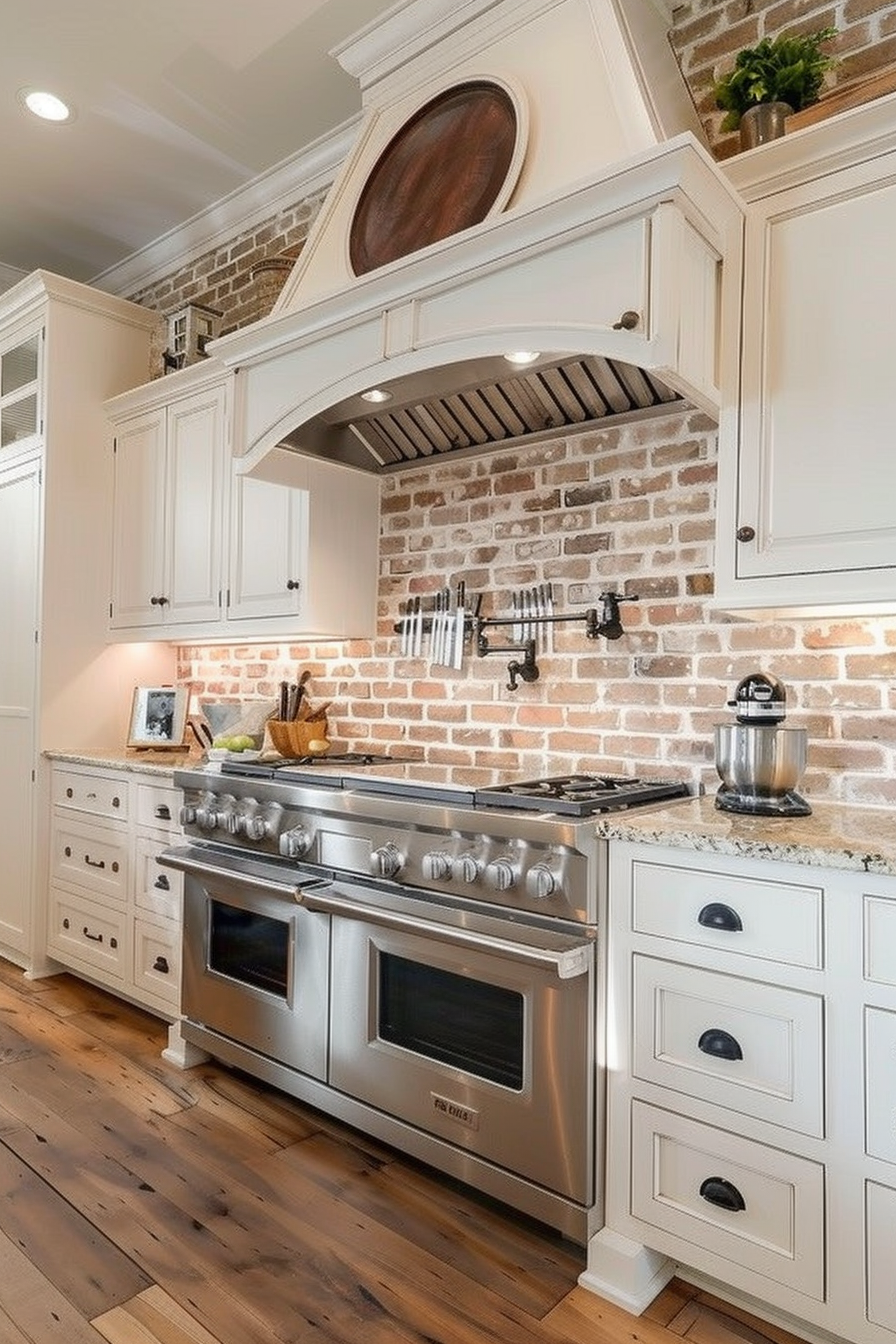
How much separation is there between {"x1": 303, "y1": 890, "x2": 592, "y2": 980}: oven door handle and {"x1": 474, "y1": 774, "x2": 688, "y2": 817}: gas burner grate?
281mm

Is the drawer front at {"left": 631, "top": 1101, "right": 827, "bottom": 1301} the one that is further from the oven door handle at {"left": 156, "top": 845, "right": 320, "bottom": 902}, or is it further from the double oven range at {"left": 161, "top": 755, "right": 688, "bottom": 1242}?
the oven door handle at {"left": 156, "top": 845, "right": 320, "bottom": 902}

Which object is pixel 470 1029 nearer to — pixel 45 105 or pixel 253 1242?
pixel 253 1242

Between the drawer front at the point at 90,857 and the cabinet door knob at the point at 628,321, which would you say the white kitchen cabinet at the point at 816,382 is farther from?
the drawer front at the point at 90,857

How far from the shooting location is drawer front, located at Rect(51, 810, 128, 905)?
3.21m

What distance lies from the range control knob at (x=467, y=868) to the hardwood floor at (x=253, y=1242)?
771mm

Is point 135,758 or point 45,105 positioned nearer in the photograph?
point 45,105

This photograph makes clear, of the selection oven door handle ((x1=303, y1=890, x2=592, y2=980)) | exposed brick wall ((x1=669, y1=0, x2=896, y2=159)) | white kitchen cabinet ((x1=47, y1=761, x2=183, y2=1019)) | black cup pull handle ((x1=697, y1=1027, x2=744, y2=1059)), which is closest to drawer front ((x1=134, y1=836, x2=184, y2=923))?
white kitchen cabinet ((x1=47, y1=761, x2=183, y2=1019))

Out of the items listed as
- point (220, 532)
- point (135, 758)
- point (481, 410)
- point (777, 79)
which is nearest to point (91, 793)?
point (135, 758)

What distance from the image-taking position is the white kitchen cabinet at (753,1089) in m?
1.44

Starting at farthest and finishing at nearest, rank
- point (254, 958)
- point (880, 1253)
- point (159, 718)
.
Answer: point (159, 718) < point (254, 958) < point (880, 1253)

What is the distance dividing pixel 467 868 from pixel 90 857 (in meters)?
2.05

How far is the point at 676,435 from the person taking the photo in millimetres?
2352

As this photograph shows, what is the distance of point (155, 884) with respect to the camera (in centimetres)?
303

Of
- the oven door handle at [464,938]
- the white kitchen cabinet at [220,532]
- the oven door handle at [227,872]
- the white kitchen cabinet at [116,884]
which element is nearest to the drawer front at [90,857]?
the white kitchen cabinet at [116,884]
